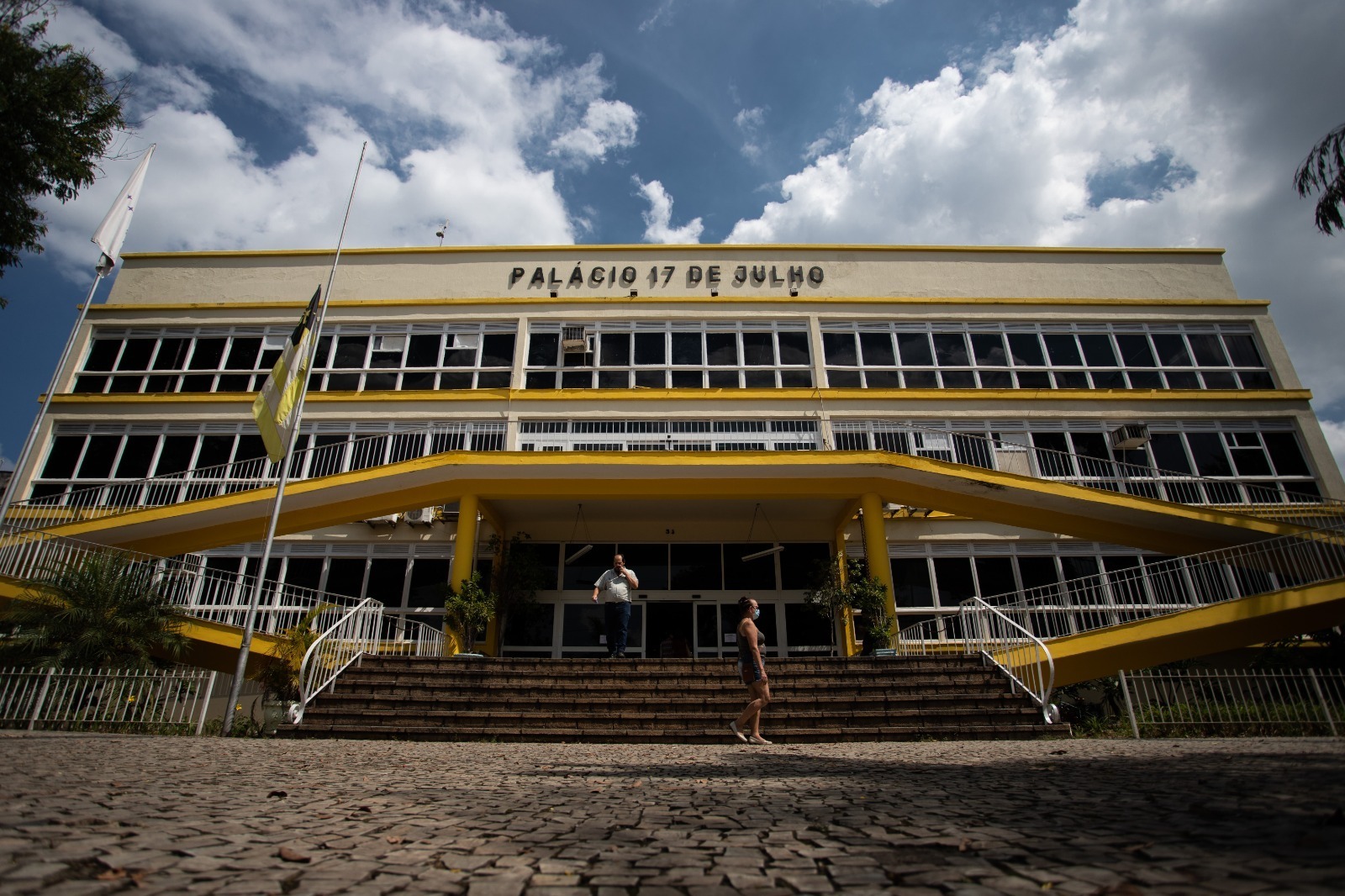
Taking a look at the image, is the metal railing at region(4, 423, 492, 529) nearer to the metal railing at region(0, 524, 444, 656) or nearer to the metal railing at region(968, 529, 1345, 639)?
the metal railing at region(0, 524, 444, 656)

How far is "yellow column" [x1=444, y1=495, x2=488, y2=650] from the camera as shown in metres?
13.2

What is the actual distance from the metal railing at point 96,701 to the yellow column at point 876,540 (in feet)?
35.0

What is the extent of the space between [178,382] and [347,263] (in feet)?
18.3

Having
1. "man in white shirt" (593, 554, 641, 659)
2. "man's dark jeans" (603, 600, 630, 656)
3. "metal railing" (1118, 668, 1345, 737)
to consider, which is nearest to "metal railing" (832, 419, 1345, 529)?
"metal railing" (1118, 668, 1345, 737)

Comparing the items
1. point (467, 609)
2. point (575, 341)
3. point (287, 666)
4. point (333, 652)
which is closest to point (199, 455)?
point (575, 341)

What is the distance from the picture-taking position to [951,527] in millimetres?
16469

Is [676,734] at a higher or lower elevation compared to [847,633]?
lower

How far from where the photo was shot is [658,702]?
30.2 feet

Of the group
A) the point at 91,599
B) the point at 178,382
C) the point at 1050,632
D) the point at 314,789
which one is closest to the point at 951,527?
the point at 1050,632

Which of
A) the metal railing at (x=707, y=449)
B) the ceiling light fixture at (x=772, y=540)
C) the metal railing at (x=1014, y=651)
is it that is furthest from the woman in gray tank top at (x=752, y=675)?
the metal railing at (x=707, y=449)

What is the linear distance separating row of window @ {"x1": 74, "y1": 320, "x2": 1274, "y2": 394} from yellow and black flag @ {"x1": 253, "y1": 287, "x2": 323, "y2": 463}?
269 inches

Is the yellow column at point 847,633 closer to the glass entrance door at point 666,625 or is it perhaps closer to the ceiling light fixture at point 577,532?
the glass entrance door at point 666,625

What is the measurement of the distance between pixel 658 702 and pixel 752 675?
1.93 m

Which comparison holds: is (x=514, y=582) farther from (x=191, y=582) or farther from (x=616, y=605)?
(x=191, y=582)
